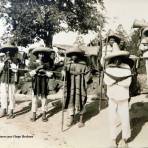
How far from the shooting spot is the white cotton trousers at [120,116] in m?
8.34

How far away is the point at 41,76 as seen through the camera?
10539mm

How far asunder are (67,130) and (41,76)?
4.96 ft

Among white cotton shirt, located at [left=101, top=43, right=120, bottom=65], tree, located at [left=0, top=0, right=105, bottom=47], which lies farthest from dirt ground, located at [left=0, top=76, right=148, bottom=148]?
tree, located at [left=0, top=0, right=105, bottom=47]

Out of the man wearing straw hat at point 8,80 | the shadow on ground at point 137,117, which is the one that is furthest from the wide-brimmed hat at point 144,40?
the man wearing straw hat at point 8,80

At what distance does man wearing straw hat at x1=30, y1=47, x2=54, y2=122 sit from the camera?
10.4 meters

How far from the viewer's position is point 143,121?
31.5 ft

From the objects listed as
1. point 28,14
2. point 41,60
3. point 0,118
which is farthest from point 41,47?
point 28,14

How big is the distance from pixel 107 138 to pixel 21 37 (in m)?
15.9

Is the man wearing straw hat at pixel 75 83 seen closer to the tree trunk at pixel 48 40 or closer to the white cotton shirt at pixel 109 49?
the white cotton shirt at pixel 109 49

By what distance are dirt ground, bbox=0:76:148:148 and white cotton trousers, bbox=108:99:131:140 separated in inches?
10.1

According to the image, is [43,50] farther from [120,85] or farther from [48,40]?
[48,40]

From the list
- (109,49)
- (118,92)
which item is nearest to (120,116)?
(118,92)

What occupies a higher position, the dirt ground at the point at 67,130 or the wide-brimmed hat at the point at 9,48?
the wide-brimmed hat at the point at 9,48

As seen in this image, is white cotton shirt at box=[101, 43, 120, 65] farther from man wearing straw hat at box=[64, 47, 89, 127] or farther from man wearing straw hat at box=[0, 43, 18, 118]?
man wearing straw hat at box=[0, 43, 18, 118]
